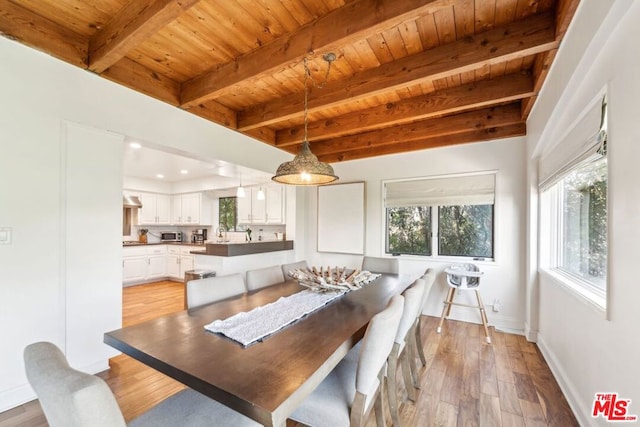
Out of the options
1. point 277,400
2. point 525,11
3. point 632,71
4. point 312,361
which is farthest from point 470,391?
point 525,11

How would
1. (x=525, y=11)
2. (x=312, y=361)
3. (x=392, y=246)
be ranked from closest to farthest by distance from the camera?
(x=312, y=361), (x=525, y=11), (x=392, y=246)

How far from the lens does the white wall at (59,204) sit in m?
1.88

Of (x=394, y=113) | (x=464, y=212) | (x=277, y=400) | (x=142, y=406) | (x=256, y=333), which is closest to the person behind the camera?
(x=277, y=400)

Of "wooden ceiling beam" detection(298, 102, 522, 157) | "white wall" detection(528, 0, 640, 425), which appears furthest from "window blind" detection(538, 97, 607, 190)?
"wooden ceiling beam" detection(298, 102, 522, 157)

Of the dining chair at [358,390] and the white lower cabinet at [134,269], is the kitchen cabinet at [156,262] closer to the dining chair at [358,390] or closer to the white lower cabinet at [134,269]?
the white lower cabinet at [134,269]

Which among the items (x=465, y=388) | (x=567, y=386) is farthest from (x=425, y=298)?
(x=567, y=386)

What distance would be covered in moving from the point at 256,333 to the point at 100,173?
204cm

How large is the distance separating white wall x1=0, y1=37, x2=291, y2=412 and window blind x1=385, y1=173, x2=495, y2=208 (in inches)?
126

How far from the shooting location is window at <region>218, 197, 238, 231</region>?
21.1ft

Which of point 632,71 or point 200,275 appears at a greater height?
point 632,71

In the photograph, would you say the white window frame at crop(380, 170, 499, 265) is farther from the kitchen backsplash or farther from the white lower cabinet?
the white lower cabinet

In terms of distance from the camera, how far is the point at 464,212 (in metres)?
3.77

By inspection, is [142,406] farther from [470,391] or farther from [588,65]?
[588,65]

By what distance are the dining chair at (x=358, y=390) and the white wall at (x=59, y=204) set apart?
2033mm
